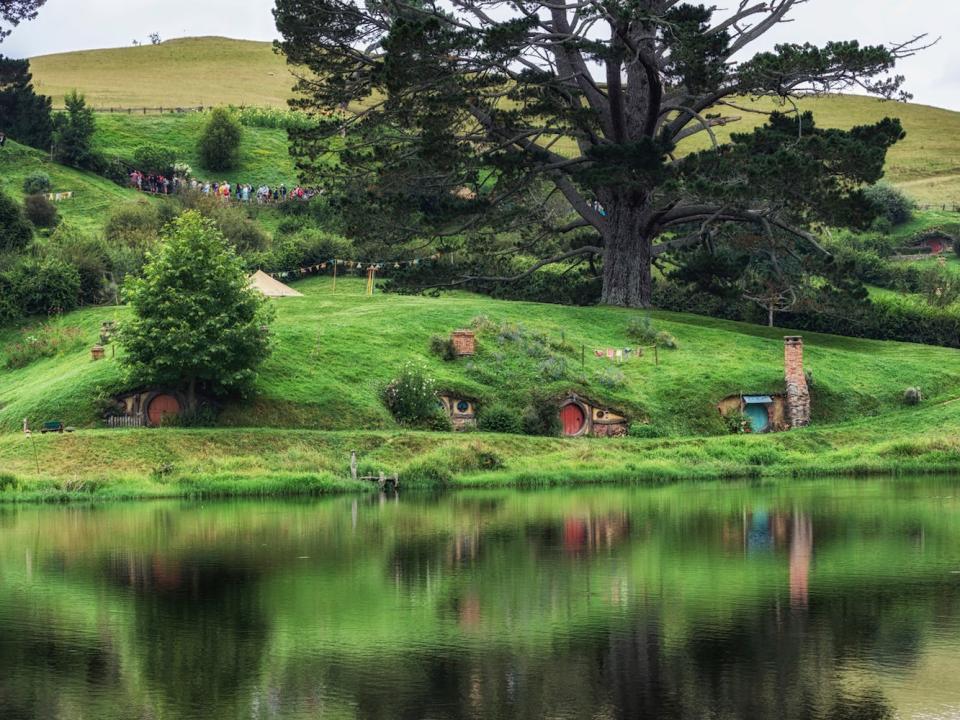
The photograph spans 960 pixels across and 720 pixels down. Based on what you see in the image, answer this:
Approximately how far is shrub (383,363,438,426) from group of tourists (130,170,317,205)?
2456 inches

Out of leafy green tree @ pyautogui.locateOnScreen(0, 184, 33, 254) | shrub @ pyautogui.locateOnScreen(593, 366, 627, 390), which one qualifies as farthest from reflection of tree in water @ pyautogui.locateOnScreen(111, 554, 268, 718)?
leafy green tree @ pyautogui.locateOnScreen(0, 184, 33, 254)

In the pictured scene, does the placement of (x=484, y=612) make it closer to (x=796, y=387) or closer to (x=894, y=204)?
(x=796, y=387)

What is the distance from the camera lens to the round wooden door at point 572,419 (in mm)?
67438

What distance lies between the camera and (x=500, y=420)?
2594 inches

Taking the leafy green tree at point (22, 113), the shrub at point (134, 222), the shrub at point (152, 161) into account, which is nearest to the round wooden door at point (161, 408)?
the shrub at point (134, 222)

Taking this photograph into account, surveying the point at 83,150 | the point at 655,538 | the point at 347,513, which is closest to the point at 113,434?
the point at 347,513

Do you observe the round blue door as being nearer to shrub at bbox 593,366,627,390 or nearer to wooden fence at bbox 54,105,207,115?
shrub at bbox 593,366,627,390

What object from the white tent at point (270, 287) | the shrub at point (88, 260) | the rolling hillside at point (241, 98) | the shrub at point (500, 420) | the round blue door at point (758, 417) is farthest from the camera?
the rolling hillside at point (241, 98)

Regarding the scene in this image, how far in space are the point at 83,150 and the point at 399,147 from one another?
59382mm

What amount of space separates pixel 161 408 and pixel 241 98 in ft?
367

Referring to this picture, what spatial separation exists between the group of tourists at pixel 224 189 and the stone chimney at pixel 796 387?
63.7 meters

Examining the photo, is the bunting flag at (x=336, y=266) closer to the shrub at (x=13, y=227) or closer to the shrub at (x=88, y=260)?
Result: the shrub at (x=88, y=260)

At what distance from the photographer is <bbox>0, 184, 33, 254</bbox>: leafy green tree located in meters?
93.9

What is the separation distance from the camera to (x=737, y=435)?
67.4 metres
